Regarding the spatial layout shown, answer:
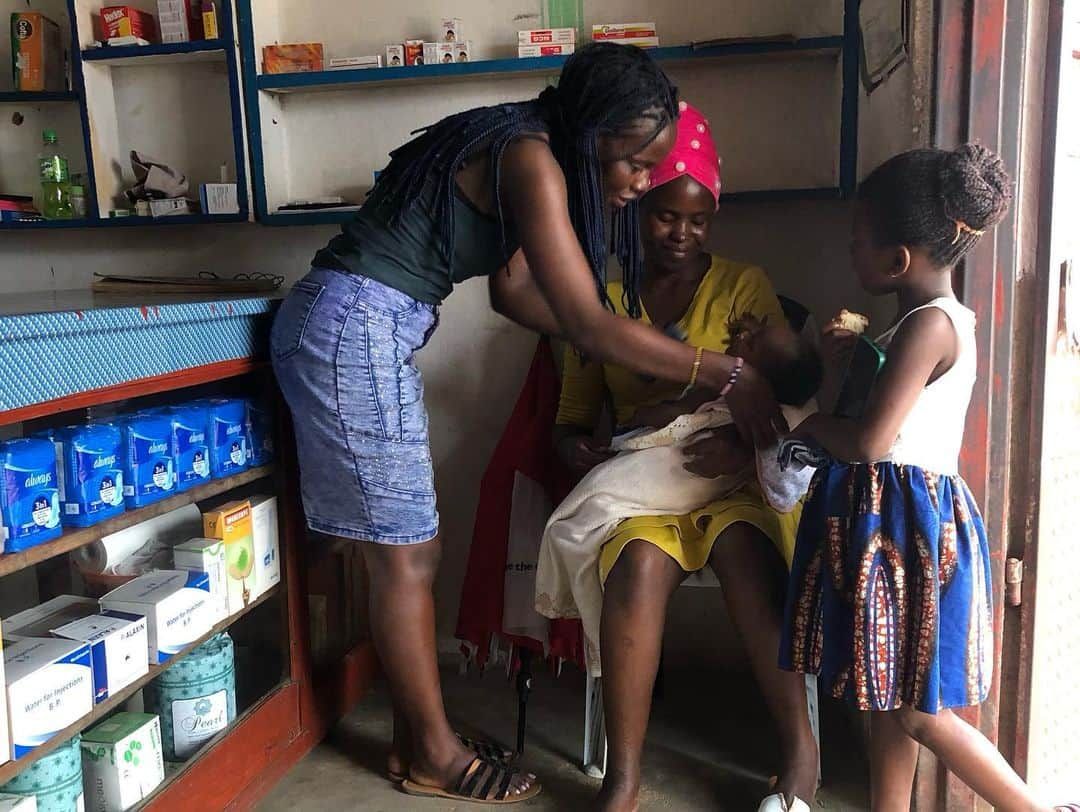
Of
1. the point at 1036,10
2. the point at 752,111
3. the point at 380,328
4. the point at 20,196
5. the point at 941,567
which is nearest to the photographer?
the point at 941,567

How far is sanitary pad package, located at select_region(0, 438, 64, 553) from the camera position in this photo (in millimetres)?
1185

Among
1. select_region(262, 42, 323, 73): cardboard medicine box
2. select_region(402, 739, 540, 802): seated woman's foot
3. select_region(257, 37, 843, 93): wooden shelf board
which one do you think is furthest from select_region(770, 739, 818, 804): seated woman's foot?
select_region(262, 42, 323, 73): cardboard medicine box

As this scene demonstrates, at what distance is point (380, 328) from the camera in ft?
5.07

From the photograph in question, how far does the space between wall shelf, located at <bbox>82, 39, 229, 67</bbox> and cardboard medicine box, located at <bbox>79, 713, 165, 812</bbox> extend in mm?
1615

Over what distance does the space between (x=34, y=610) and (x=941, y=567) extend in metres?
1.49

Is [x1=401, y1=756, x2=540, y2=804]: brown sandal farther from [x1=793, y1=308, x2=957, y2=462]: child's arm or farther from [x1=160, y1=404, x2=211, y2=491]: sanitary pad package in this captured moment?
[x1=793, y1=308, x2=957, y2=462]: child's arm

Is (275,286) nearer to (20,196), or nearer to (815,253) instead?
(20,196)

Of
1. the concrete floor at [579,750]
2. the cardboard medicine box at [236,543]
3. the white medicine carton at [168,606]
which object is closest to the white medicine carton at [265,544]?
the cardboard medicine box at [236,543]

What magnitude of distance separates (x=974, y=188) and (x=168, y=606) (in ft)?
4.78

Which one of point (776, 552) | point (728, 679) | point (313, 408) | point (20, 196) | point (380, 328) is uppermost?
point (20, 196)

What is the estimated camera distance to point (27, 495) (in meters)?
1.22

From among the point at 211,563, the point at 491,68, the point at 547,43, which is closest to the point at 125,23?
the point at 491,68

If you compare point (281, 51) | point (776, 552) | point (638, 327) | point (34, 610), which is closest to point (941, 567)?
point (776, 552)

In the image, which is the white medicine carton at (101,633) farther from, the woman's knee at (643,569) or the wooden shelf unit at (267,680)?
the woman's knee at (643,569)
